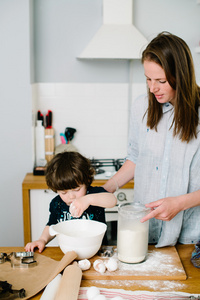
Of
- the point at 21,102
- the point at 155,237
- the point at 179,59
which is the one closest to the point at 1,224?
the point at 21,102

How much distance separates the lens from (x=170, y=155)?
1.54 metres

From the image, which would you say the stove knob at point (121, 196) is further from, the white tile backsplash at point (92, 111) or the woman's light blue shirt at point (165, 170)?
the woman's light blue shirt at point (165, 170)

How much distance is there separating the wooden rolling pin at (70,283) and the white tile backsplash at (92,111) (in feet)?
6.42

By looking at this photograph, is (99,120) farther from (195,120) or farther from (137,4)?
(195,120)

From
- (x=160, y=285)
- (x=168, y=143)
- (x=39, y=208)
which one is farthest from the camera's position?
(x=39, y=208)

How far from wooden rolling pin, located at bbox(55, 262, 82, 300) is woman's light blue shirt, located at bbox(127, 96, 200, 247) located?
1.43ft

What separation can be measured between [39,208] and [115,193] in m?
0.55

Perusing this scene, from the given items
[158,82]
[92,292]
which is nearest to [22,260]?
[92,292]

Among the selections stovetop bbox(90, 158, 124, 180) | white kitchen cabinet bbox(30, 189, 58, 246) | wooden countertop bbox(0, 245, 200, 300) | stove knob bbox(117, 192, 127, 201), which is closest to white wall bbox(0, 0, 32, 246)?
white kitchen cabinet bbox(30, 189, 58, 246)

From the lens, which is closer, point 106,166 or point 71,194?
point 71,194

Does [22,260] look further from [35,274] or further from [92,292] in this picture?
[92,292]

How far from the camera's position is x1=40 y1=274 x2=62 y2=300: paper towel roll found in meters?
1.05

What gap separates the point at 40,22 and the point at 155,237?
204 centimetres

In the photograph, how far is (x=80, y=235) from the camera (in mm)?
1403
